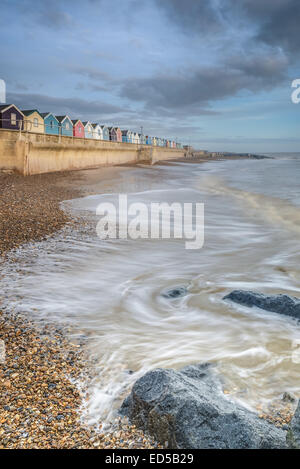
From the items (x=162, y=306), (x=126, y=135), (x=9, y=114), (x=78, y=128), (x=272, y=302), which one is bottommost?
(x=162, y=306)

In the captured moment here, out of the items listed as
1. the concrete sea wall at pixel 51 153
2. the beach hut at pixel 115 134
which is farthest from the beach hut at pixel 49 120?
the beach hut at pixel 115 134

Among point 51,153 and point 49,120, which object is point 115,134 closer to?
point 49,120

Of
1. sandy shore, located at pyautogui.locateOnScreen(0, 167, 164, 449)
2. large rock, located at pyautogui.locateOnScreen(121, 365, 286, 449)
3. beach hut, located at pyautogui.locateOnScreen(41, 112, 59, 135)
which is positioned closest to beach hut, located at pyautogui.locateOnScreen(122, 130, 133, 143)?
beach hut, located at pyautogui.locateOnScreen(41, 112, 59, 135)

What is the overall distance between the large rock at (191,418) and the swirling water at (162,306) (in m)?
0.35

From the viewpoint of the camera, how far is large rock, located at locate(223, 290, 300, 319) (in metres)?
4.16

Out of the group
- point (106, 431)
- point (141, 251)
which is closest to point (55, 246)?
point (141, 251)

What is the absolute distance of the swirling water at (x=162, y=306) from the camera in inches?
121

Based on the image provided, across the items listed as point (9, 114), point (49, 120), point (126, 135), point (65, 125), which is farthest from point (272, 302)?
point (126, 135)

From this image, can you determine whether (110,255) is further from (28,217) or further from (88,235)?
(28,217)

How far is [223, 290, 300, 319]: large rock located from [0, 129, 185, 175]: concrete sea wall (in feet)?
45.4

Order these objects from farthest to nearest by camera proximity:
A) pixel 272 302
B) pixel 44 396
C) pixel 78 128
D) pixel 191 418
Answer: pixel 78 128, pixel 272 302, pixel 44 396, pixel 191 418

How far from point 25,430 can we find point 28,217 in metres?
6.66

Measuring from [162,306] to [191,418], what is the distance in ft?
8.57

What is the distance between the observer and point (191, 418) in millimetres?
2027
